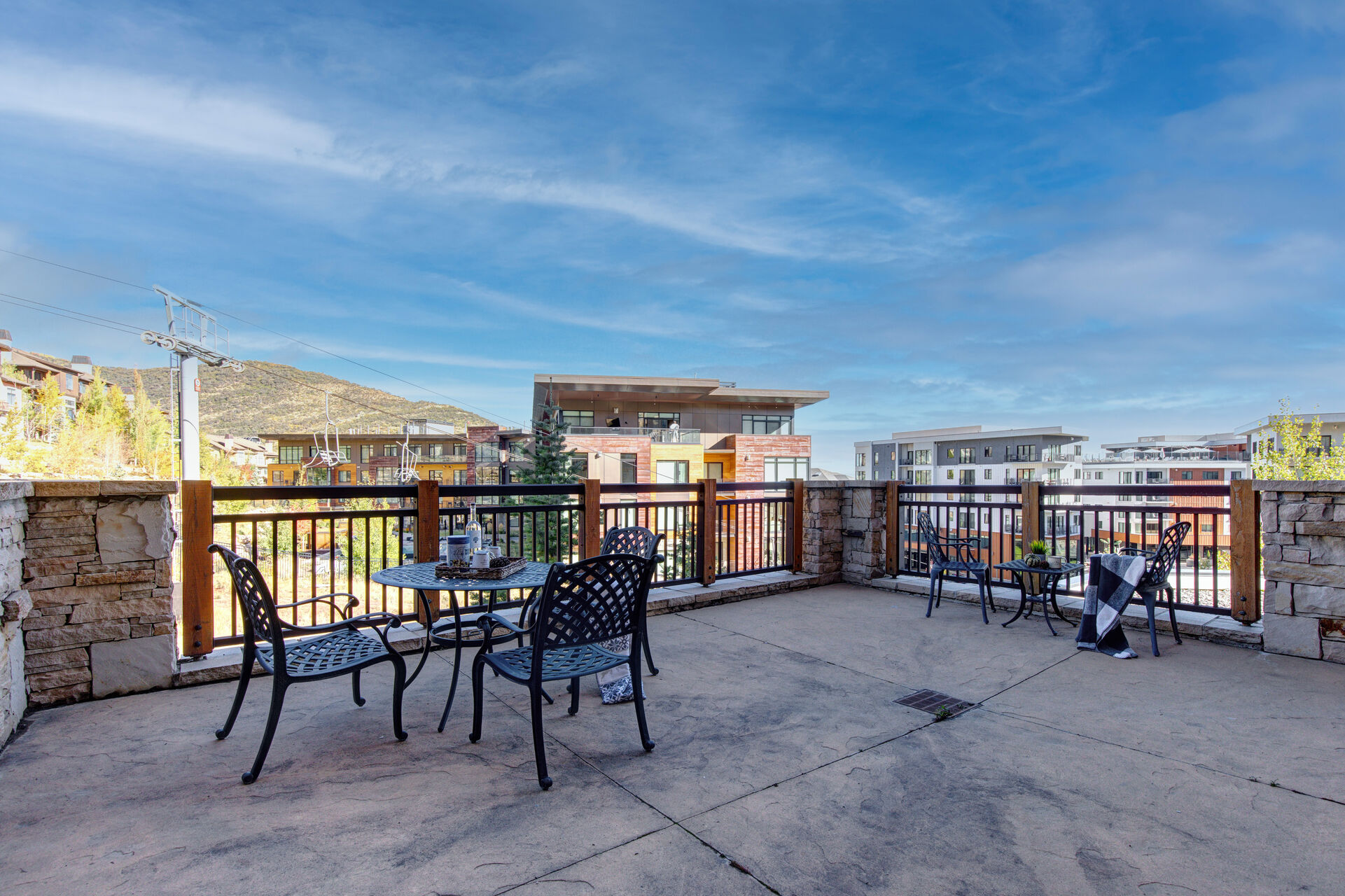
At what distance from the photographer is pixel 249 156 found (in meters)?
18.9

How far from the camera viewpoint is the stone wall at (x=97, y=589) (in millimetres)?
3027

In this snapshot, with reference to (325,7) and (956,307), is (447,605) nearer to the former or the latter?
(325,7)

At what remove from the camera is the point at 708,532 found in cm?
583

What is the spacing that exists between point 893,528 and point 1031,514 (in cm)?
131

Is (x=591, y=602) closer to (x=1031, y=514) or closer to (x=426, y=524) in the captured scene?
(x=426, y=524)

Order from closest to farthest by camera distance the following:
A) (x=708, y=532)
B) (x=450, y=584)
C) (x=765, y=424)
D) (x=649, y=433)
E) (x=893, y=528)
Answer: (x=450, y=584)
(x=708, y=532)
(x=893, y=528)
(x=649, y=433)
(x=765, y=424)

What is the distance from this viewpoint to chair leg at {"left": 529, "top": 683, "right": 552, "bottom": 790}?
2.23 metres

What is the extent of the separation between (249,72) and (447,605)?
1095cm

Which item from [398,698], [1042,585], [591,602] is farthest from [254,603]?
[1042,585]

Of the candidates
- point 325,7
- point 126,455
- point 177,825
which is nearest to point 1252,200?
point 325,7

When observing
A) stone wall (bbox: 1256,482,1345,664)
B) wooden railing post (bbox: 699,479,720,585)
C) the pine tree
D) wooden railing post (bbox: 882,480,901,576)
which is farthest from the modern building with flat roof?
stone wall (bbox: 1256,482,1345,664)

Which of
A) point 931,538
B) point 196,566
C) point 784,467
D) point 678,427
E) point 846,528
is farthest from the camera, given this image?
point 784,467

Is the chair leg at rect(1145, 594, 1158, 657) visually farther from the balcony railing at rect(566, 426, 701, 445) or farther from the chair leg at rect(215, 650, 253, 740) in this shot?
the balcony railing at rect(566, 426, 701, 445)

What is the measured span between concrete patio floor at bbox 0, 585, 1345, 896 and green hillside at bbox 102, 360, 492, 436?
4684cm
